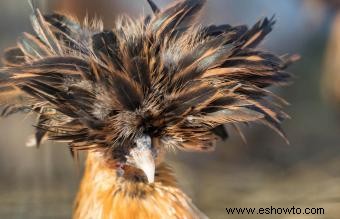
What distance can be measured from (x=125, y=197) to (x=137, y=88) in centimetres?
23

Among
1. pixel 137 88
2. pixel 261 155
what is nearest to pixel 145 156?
pixel 137 88

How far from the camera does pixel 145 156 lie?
3.07 feet

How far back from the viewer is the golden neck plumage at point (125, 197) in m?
1.04

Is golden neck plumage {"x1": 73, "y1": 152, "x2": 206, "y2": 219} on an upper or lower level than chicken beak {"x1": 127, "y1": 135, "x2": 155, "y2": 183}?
lower

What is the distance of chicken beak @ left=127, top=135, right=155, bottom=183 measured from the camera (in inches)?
36.7

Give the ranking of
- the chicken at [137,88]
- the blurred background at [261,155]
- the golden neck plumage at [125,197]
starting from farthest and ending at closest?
the blurred background at [261,155] → the golden neck plumage at [125,197] → the chicken at [137,88]

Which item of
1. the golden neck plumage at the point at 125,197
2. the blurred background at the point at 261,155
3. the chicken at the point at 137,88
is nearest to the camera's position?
the chicken at the point at 137,88

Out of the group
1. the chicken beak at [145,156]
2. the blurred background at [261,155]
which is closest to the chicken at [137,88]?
the chicken beak at [145,156]

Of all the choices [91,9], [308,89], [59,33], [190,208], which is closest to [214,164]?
[308,89]

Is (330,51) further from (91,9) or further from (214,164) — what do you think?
(91,9)

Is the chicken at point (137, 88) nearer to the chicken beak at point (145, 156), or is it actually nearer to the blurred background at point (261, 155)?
the chicken beak at point (145, 156)

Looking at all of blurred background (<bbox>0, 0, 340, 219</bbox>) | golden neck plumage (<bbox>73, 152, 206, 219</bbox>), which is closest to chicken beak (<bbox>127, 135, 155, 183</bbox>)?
golden neck plumage (<bbox>73, 152, 206, 219</bbox>)

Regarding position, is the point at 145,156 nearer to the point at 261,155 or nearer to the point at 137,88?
Answer: the point at 137,88

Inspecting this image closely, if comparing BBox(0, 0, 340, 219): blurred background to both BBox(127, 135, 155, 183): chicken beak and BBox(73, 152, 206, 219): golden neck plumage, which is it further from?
BBox(127, 135, 155, 183): chicken beak
